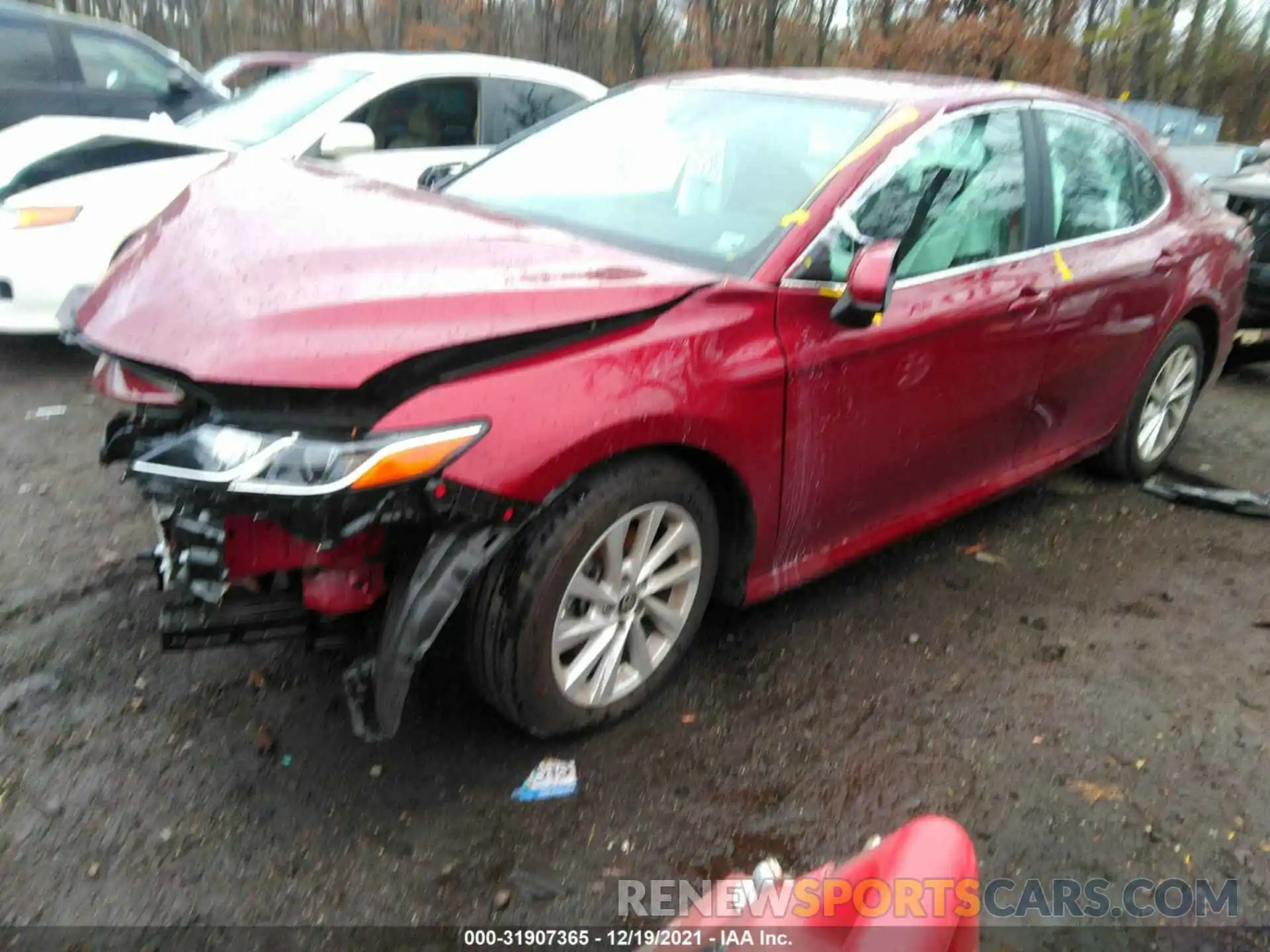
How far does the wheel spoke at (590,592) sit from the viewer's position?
8.13 feet

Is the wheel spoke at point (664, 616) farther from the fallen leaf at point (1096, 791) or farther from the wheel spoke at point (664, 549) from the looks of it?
the fallen leaf at point (1096, 791)

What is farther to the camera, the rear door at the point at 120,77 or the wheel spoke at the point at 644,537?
the rear door at the point at 120,77

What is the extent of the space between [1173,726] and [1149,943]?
91 cm

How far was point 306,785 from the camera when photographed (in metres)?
2.52

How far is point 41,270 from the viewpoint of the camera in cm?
502

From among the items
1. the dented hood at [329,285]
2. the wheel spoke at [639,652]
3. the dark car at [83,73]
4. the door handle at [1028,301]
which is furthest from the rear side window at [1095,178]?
the dark car at [83,73]

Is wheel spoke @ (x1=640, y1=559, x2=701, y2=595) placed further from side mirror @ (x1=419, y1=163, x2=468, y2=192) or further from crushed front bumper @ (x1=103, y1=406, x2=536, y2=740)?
side mirror @ (x1=419, y1=163, x2=468, y2=192)

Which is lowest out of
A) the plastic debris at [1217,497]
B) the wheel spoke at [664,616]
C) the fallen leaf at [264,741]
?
the fallen leaf at [264,741]

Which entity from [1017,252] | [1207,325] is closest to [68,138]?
[1017,252]

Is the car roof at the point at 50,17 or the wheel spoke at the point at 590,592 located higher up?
the car roof at the point at 50,17

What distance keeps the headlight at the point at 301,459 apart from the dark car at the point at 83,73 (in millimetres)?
5943

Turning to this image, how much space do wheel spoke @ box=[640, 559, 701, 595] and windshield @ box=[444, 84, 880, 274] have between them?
2.68ft

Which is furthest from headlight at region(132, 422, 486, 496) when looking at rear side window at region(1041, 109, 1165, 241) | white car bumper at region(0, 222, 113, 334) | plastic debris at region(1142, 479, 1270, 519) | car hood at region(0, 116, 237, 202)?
car hood at region(0, 116, 237, 202)

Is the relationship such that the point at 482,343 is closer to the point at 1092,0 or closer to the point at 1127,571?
the point at 1127,571
